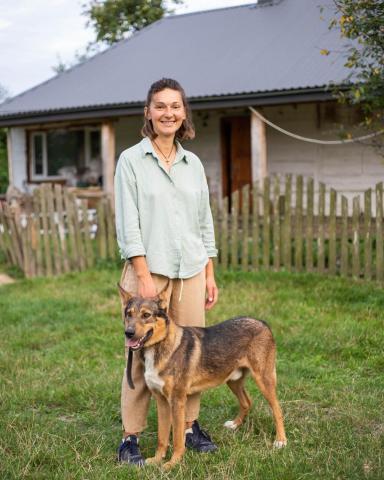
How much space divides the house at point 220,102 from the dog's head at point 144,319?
8.42 m

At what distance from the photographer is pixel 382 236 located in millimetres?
8680

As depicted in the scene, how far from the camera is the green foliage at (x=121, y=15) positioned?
27.8 metres

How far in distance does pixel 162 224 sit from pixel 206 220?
0.45 m

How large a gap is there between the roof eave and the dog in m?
6.86

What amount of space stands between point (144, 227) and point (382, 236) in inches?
209

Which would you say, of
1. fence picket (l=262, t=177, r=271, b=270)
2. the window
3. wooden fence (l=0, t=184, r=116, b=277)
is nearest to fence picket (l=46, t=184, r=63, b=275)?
wooden fence (l=0, t=184, r=116, b=277)

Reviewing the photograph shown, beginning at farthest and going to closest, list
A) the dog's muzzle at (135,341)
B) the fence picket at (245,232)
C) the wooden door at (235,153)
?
the wooden door at (235,153), the fence picket at (245,232), the dog's muzzle at (135,341)

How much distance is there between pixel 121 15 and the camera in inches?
1112

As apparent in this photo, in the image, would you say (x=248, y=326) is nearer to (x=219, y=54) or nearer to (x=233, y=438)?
(x=233, y=438)

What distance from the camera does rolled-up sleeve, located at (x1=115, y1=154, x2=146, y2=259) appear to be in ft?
13.1

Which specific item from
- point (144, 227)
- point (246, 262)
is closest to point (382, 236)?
point (246, 262)

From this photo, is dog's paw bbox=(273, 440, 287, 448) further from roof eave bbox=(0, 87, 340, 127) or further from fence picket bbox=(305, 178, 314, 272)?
roof eave bbox=(0, 87, 340, 127)

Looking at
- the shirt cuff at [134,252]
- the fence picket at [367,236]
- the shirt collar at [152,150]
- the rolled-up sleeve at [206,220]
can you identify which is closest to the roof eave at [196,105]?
the fence picket at [367,236]

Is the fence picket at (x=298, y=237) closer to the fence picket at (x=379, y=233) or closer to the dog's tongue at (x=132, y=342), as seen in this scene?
the fence picket at (x=379, y=233)
